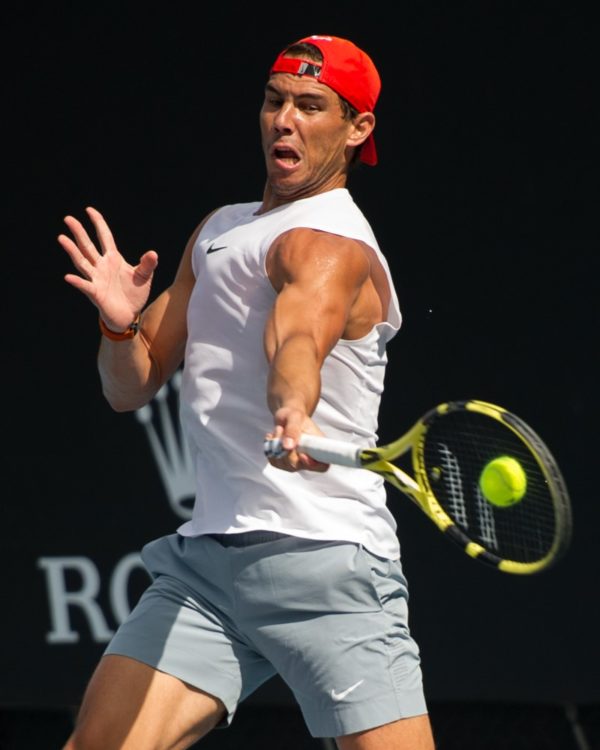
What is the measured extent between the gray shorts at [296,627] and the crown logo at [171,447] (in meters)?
1.41

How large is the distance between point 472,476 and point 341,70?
0.88 meters

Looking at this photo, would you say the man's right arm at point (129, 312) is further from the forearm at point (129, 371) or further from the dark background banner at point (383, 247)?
the dark background banner at point (383, 247)

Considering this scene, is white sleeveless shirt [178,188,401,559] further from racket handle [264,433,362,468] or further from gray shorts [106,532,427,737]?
racket handle [264,433,362,468]

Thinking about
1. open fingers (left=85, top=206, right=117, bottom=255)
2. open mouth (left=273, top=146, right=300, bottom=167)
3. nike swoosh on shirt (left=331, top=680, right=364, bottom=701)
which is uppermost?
open mouth (left=273, top=146, right=300, bottom=167)

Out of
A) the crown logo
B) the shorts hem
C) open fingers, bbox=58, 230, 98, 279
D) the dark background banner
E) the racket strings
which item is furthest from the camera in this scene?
the crown logo

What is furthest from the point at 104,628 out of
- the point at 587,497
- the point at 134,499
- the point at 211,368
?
the point at 211,368

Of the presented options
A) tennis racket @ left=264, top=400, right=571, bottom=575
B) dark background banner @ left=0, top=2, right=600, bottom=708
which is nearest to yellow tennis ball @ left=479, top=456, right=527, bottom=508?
tennis racket @ left=264, top=400, right=571, bottom=575

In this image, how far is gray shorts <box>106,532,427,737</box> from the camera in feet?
10.4

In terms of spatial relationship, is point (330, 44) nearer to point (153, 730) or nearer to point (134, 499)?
point (153, 730)

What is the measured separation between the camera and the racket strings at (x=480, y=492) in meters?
3.04

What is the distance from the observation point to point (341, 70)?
3465mm

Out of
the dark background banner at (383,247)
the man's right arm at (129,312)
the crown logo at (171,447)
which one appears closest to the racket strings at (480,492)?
the man's right arm at (129,312)

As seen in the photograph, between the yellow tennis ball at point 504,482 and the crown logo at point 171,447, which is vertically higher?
the yellow tennis ball at point 504,482

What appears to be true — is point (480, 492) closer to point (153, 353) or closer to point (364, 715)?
point (364, 715)
